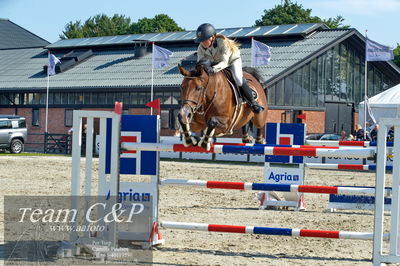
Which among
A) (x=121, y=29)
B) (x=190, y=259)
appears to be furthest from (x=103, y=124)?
(x=121, y=29)

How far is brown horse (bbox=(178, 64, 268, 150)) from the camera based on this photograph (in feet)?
25.0

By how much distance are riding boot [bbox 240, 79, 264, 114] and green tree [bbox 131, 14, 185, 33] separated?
253 ft

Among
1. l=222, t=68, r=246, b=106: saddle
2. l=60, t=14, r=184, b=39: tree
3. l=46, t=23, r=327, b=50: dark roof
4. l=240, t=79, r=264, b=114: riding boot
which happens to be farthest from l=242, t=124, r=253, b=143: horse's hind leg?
l=60, t=14, r=184, b=39: tree

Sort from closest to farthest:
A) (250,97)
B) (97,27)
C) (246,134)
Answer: (250,97)
(246,134)
(97,27)

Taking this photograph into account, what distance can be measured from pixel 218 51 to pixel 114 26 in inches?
3726

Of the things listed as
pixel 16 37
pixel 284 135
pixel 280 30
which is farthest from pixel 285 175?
pixel 16 37

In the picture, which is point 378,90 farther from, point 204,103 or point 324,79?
point 204,103

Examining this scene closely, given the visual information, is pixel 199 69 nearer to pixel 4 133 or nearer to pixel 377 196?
pixel 377 196

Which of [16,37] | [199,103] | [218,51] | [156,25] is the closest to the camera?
[199,103]

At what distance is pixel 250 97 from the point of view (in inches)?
360

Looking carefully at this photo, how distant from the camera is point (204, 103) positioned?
807 cm

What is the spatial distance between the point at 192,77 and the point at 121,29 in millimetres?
93547

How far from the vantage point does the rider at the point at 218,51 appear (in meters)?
8.50

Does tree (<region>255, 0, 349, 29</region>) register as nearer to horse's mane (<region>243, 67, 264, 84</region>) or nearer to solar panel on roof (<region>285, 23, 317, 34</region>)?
solar panel on roof (<region>285, 23, 317, 34</region>)
